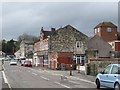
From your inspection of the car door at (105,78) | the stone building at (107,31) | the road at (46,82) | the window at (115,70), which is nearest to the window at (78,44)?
the stone building at (107,31)

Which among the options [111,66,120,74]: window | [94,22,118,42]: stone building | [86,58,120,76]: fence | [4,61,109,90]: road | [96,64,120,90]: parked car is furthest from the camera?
[94,22,118,42]: stone building

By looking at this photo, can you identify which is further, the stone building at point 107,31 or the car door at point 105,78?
the stone building at point 107,31

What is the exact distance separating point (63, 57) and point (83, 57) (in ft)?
18.0

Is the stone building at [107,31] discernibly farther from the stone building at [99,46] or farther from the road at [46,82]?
the road at [46,82]

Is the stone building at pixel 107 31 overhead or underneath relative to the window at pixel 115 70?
overhead

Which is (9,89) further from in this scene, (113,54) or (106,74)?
(113,54)

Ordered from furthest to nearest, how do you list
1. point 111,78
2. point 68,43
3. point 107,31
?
point 107,31 → point 68,43 → point 111,78

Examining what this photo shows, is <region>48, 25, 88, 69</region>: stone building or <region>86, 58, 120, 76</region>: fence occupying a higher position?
<region>48, 25, 88, 69</region>: stone building

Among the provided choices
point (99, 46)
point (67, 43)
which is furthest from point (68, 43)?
point (99, 46)

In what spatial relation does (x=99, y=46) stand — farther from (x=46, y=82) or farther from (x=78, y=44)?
(x=46, y=82)

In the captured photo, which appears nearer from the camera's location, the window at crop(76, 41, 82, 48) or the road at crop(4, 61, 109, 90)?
the road at crop(4, 61, 109, 90)

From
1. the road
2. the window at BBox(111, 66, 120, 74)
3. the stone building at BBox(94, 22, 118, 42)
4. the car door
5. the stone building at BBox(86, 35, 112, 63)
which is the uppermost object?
the stone building at BBox(94, 22, 118, 42)

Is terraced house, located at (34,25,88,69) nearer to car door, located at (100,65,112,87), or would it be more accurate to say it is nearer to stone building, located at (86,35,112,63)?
stone building, located at (86,35,112,63)

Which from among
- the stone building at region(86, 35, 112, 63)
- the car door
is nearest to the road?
the car door
